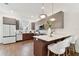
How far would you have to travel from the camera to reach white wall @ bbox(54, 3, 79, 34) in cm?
253

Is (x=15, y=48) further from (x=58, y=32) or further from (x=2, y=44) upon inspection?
(x=58, y=32)

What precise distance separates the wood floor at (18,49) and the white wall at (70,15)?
1082mm

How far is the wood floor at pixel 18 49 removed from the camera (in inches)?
98.7

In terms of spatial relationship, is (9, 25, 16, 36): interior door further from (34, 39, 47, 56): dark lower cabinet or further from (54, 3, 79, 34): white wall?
(54, 3, 79, 34): white wall

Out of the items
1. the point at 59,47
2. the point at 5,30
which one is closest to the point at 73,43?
the point at 59,47

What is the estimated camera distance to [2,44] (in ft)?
8.31

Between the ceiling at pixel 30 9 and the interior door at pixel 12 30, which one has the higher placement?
the ceiling at pixel 30 9

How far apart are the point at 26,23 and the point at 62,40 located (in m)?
1.06

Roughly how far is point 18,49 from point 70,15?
163 centimetres

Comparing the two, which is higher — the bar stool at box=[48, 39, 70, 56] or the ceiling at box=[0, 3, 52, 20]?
the ceiling at box=[0, 3, 52, 20]

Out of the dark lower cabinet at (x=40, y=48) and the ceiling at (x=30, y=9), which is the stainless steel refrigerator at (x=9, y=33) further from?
the dark lower cabinet at (x=40, y=48)

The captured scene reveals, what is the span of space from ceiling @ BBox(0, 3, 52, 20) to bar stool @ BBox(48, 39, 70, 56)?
85 cm

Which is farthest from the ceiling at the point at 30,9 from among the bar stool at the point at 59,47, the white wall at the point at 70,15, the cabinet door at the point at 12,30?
the bar stool at the point at 59,47

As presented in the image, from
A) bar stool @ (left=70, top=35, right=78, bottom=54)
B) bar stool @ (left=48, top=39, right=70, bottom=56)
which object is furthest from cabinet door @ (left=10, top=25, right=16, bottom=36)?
bar stool @ (left=70, top=35, right=78, bottom=54)
